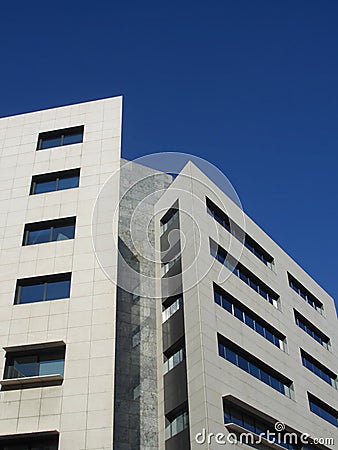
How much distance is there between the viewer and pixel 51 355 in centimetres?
2678

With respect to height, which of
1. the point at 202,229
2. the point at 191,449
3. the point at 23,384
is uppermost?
the point at 202,229

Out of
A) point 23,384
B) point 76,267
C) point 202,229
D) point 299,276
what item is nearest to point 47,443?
point 23,384

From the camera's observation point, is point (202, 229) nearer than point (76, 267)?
No

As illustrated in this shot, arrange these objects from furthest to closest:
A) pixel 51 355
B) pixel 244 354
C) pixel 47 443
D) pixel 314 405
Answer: pixel 314 405 → pixel 244 354 → pixel 51 355 → pixel 47 443

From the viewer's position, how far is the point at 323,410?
Answer: 38219mm

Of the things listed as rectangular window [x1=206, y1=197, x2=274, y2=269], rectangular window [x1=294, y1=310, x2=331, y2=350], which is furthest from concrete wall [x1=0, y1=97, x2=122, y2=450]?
rectangular window [x1=294, y1=310, x2=331, y2=350]

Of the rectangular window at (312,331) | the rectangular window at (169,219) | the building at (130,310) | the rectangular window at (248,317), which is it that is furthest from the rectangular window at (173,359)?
the rectangular window at (312,331)

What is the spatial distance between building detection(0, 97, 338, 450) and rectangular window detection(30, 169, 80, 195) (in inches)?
3.4

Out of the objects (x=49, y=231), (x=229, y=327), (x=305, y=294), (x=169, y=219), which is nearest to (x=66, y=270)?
(x=49, y=231)

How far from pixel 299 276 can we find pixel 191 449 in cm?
2101

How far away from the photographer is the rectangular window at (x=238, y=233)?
34375mm

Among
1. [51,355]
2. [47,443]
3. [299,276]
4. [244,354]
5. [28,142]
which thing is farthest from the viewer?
[299,276]

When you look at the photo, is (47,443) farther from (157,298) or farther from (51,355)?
(157,298)

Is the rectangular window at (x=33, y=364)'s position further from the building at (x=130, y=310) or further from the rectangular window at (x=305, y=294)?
the rectangular window at (x=305, y=294)
